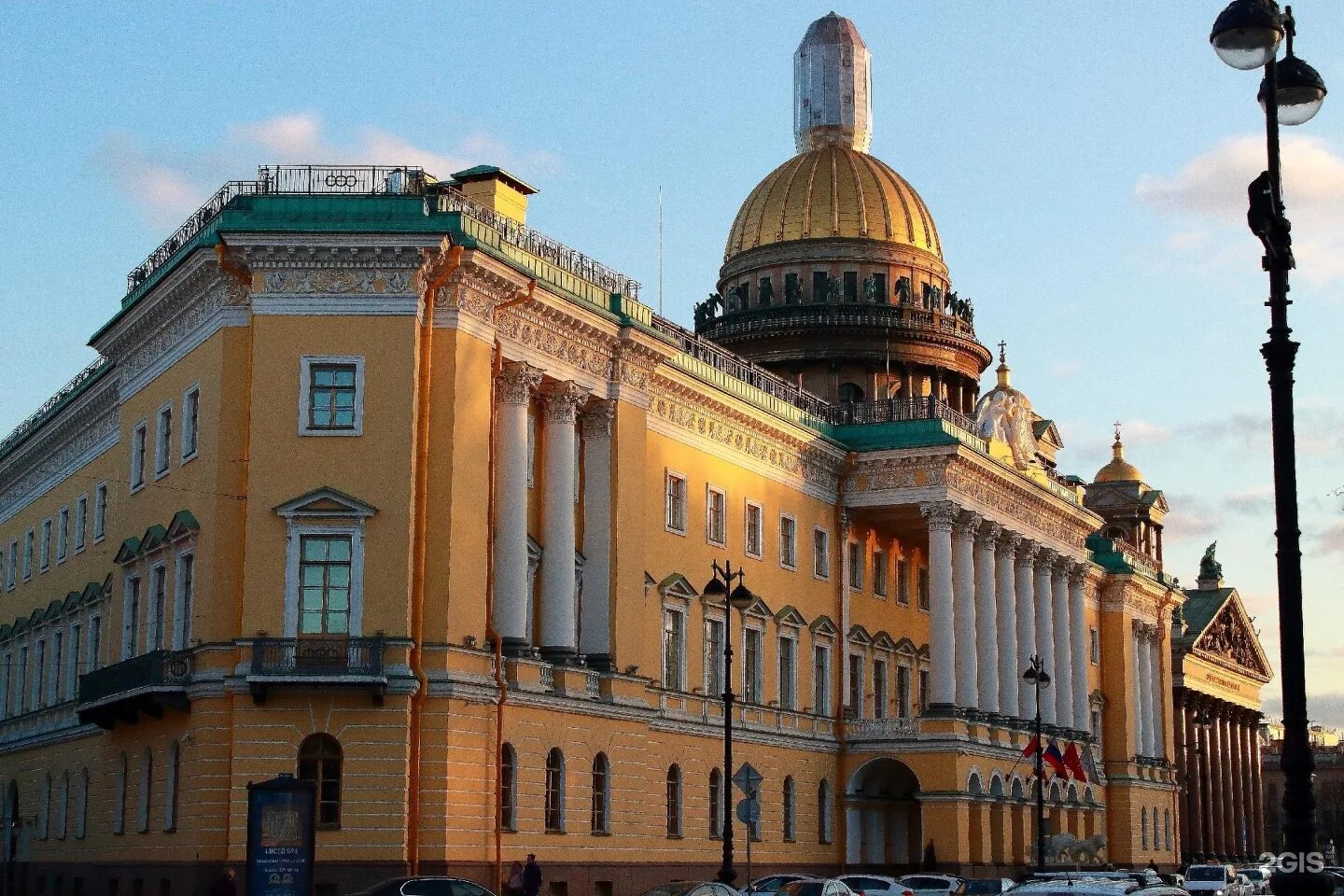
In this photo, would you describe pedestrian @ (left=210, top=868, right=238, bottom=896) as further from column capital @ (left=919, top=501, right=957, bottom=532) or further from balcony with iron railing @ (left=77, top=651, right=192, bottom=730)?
column capital @ (left=919, top=501, right=957, bottom=532)

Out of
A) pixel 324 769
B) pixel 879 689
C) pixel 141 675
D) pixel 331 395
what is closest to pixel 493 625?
pixel 324 769

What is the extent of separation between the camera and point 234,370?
1704 inches

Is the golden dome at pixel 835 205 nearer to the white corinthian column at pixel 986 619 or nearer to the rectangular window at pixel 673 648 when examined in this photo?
the white corinthian column at pixel 986 619

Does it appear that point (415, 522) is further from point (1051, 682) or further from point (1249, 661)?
point (1249, 661)

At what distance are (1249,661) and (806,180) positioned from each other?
204 feet

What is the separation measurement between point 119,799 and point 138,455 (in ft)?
28.2

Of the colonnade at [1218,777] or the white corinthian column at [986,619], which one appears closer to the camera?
the white corinthian column at [986,619]

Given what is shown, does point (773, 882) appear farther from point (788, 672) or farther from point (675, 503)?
point (788, 672)

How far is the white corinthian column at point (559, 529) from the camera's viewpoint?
155 feet

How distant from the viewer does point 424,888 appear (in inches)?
1211

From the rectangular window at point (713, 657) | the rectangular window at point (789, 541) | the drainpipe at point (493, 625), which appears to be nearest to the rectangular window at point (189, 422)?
the drainpipe at point (493, 625)

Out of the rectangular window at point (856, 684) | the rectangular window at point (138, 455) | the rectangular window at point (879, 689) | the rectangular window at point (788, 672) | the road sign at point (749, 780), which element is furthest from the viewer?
the rectangular window at point (879, 689)

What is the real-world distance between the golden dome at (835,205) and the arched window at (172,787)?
43.6 metres

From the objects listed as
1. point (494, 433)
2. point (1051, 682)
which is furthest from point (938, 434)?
point (494, 433)
